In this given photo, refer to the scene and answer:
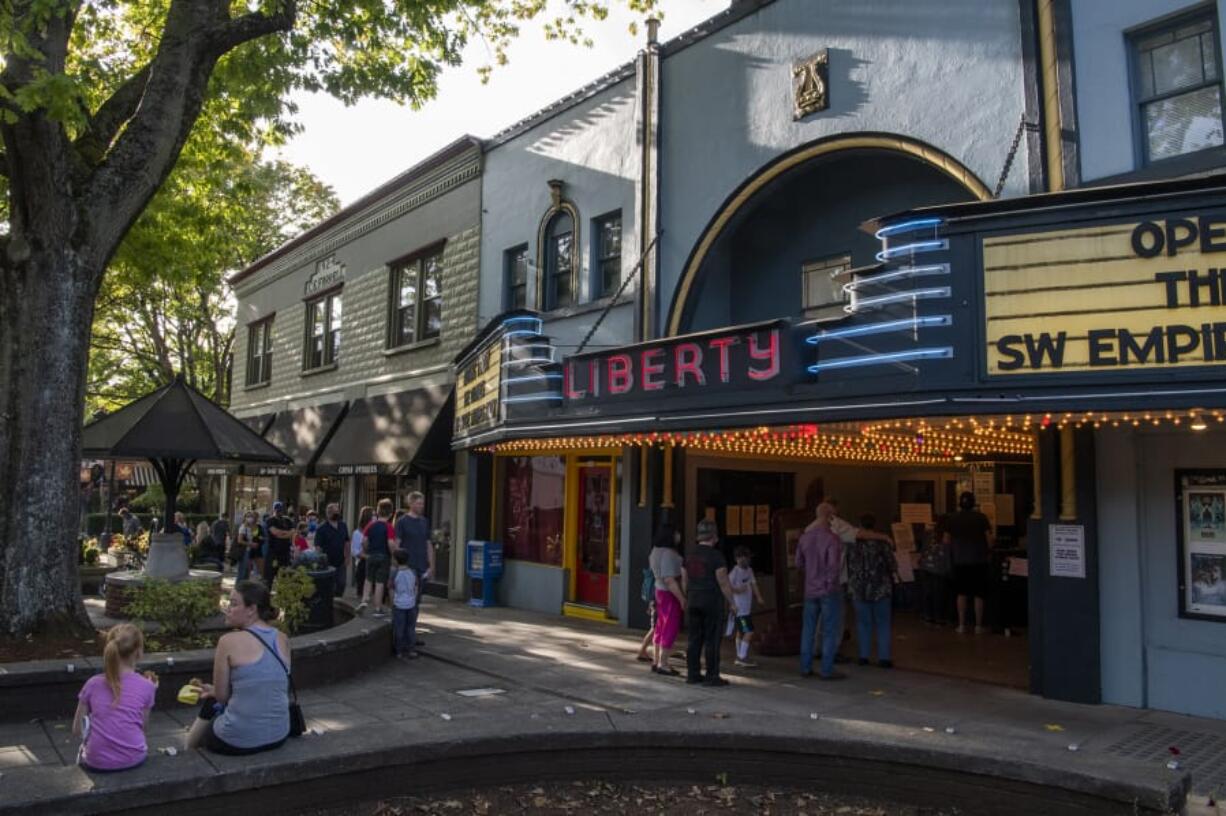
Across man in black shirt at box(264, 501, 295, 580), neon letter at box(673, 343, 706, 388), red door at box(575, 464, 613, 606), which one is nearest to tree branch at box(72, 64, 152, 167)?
neon letter at box(673, 343, 706, 388)

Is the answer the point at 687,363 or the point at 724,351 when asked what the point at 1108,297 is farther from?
the point at 687,363

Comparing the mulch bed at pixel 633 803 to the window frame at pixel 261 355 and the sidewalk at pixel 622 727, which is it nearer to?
the sidewalk at pixel 622 727

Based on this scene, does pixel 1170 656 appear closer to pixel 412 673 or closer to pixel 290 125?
pixel 412 673

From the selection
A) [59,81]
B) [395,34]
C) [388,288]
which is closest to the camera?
[59,81]

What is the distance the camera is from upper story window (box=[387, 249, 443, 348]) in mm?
18609

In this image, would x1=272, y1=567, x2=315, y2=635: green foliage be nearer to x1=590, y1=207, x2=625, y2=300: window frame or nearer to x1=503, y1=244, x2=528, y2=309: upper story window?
x1=590, y1=207, x2=625, y2=300: window frame

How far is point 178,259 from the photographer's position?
1485cm

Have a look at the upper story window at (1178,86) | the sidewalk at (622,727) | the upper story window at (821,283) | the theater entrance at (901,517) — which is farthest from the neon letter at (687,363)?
the upper story window at (1178,86)

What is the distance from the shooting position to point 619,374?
34.2 ft

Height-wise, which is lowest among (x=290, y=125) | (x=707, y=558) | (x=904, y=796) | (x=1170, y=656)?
(x=904, y=796)

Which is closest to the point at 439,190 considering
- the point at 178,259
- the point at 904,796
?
the point at 178,259

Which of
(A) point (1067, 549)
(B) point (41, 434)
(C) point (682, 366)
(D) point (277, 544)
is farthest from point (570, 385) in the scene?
(D) point (277, 544)

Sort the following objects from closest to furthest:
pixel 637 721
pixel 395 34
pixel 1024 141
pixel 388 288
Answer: pixel 637 721
pixel 1024 141
pixel 395 34
pixel 388 288

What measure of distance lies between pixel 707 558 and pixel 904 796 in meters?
3.38
